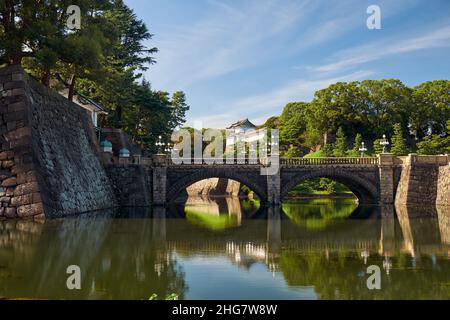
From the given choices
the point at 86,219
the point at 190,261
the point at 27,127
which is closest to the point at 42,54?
the point at 27,127

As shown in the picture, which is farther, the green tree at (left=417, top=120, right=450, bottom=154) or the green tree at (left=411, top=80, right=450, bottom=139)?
the green tree at (left=411, top=80, right=450, bottom=139)

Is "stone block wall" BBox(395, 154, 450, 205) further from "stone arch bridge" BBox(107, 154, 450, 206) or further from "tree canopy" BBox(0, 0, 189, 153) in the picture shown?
"tree canopy" BBox(0, 0, 189, 153)

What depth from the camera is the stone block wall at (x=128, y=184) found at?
141 feet

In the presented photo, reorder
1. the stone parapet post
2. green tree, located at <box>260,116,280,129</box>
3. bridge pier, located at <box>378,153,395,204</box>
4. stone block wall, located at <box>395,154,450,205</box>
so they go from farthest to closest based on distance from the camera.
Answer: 1. green tree, located at <box>260,116,280,129</box>
2. bridge pier, located at <box>378,153,395,204</box>
3. the stone parapet post
4. stone block wall, located at <box>395,154,450,205</box>

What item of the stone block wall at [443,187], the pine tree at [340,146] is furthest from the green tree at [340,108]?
the stone block wall at [443,187]

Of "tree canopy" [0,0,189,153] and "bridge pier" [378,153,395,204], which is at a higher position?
"tree canopy" [0,0,189,153]

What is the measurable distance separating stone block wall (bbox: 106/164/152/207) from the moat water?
15429mm

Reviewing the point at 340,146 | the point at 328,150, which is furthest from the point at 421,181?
the point at 328,150

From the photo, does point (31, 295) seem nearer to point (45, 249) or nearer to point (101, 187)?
point (45, 249)

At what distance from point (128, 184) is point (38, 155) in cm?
1724

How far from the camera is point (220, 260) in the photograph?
16.5m

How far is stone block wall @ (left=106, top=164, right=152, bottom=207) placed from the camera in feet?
141

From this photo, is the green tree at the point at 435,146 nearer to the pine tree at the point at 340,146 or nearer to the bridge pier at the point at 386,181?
the pine tree at the point at 340,146

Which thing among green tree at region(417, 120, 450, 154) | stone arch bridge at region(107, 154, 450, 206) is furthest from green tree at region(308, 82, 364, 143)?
stone arch bridge at region(107, 154, 450, 206)
